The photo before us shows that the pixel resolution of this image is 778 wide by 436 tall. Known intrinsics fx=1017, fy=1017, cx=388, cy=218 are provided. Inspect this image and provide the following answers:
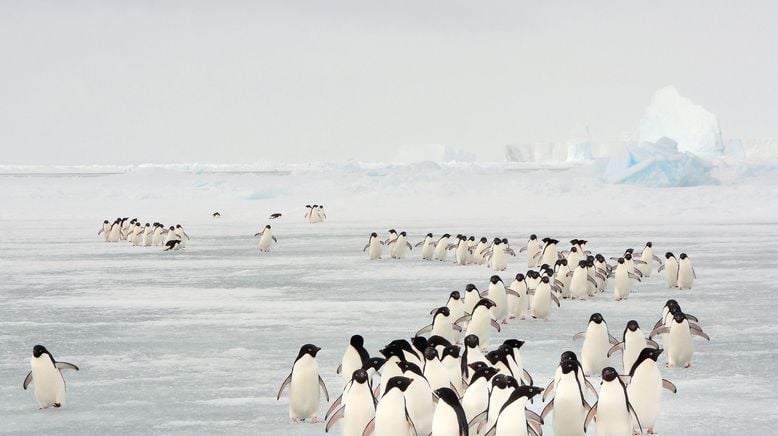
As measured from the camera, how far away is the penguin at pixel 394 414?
4945 mm

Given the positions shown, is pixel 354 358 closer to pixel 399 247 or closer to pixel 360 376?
pixel 360 376

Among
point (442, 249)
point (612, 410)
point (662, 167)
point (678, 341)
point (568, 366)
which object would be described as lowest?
point (612, 410)

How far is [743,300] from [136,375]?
7002mm

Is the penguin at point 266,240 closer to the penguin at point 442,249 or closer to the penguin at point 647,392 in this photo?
the penguin at point 442,249

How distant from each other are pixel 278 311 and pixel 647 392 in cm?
571

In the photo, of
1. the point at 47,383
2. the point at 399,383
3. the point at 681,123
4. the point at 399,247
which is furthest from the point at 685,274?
the point at 681,123

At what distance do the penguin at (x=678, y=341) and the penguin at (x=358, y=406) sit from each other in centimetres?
293

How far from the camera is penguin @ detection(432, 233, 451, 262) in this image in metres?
16.8

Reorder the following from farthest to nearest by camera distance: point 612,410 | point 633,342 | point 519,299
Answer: point 519,299 → point 633,342 → point 612,410

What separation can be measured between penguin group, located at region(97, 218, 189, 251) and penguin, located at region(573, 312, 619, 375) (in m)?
13.3

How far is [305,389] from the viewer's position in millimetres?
5867

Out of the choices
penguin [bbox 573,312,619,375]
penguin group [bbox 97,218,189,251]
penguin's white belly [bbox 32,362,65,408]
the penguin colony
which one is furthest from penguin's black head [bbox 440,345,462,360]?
penguin group [bbox 97,218,189,251]

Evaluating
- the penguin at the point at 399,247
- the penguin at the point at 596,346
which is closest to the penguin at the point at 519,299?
the penguin at the point at 596,346

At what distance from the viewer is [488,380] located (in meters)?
5.41
